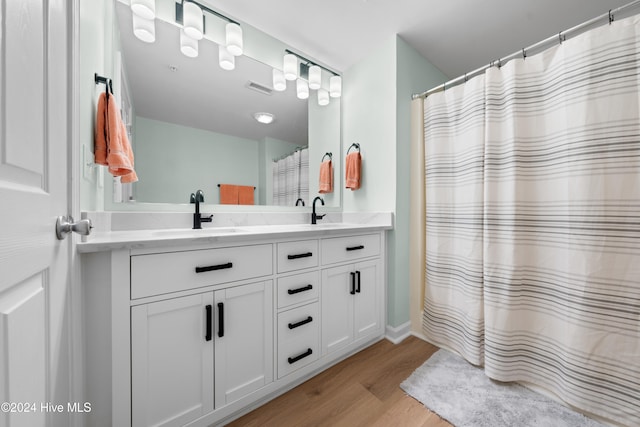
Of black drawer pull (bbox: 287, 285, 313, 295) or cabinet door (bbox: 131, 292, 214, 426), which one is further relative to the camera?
black drawer pull (bbox: 287, 285, 313, 295)

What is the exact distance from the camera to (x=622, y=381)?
1.10 m

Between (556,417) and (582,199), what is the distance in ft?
3.43

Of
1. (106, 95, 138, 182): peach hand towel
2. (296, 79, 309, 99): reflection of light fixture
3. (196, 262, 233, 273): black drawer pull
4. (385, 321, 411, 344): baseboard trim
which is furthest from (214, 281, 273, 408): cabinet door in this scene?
(296, 79, 309, 99): reflection of light fixture

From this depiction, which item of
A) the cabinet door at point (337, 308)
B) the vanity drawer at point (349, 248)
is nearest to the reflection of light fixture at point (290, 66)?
the vanity drawer at point (349, 248)

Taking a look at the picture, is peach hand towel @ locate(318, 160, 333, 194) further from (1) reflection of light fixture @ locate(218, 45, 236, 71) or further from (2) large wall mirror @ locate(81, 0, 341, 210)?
(1) reflection of light fixture @ locate(218, 45, 236, 71)

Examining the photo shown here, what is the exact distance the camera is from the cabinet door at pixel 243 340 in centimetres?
108

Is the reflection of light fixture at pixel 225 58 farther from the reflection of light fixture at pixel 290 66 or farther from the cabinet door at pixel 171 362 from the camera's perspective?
the cabinet door at pixel 171 362

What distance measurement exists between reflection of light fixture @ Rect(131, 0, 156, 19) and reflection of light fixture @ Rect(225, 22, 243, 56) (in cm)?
42

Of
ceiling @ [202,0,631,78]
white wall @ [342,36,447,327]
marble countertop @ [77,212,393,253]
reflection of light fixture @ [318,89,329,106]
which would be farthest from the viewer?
reflection of light fixture @ [318,89,329,106]

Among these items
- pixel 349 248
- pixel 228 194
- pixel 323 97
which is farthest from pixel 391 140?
pixel 228 194

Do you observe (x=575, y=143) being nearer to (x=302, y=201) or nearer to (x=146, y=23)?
(x=302, y=201)

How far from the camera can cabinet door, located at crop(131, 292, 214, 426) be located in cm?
92

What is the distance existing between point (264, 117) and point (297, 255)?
119 cm

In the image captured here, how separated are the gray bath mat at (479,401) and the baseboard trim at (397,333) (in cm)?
31
